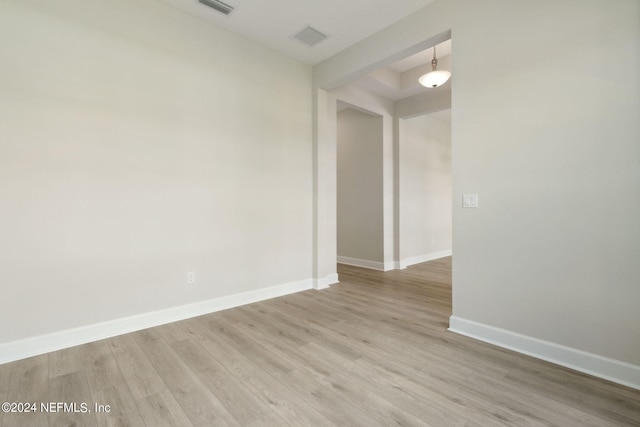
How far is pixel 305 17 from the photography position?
293cm

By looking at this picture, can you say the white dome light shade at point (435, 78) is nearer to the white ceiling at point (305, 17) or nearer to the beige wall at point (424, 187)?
the white ceiling at point (305, 17)

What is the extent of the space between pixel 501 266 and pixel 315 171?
248 cm

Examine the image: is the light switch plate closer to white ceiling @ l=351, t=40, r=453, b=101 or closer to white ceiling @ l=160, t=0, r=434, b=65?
white ceiling @ l=160, t=0, r=434, b=65

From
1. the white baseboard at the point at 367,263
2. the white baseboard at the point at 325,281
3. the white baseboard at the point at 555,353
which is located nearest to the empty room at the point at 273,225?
the white baseboard at the point at 555,353

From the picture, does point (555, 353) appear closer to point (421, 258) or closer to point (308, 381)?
point (308, 381)

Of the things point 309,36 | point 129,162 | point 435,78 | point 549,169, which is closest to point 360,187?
point 435,78

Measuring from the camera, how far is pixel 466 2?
8.02 ft

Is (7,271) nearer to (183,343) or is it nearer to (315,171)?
(183,343)

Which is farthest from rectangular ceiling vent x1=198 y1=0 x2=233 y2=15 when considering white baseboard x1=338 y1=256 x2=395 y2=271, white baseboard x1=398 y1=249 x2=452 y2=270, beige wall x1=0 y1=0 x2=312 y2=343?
white baseboard x1=398 y1=249 x2=452 y2=270

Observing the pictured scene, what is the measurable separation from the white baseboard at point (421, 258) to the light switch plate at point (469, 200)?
298cm

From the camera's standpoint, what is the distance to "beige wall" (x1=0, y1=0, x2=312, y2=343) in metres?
2.10

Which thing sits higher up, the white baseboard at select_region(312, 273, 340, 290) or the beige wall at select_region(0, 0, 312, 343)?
the beige wall at select_region(0, 0, 312, 343)

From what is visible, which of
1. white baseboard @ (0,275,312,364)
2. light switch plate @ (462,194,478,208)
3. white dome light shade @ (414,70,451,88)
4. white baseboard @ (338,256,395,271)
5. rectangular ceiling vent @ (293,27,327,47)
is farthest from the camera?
white baseboard @ (338,256,395,271)

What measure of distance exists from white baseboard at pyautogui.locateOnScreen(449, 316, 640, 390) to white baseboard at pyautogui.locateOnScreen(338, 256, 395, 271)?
102 inches
